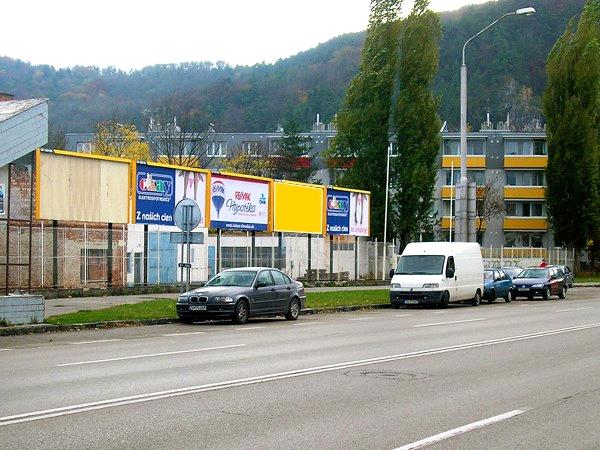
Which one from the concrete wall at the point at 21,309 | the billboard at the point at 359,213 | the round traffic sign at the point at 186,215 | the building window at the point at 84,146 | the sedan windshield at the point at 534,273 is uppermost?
the building window at the point at 84,146

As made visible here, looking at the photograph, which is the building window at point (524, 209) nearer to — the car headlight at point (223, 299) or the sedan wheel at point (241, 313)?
the sedan wheel at point (241, 313)

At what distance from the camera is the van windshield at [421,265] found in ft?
112

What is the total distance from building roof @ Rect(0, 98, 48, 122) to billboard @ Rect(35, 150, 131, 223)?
30.9ft

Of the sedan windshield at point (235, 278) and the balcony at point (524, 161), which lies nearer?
the sedan windshield at point (235, 278)

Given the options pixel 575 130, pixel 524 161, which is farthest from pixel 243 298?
pixel 524 161

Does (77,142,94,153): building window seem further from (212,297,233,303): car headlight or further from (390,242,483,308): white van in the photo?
(212,297,233,303): car headlight

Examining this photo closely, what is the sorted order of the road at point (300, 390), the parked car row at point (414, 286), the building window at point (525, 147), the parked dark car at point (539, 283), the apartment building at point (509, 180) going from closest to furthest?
the road at point (300, 390) → the parked car row at point (414, 286) → the parked dark car at point (539, 283) → the apartment building at point (509, 180) → the building window at point (525, 147)

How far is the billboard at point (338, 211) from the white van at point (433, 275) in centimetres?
1534

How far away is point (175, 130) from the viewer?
85.6 meters

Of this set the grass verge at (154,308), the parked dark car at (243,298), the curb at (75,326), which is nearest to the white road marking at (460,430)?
the curb at (75,326)

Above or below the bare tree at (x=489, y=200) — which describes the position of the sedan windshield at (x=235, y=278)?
below

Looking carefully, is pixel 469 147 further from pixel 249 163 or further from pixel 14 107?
pixel 14 107

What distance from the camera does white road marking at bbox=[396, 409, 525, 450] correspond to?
27.6 feet

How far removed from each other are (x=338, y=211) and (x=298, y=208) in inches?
163
